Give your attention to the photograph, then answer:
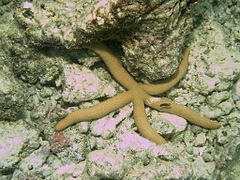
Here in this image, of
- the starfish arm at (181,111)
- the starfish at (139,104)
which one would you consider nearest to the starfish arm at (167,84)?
the starfish at (139,104)

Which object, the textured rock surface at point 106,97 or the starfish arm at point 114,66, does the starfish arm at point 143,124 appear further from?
the starfish arm at point 114,66

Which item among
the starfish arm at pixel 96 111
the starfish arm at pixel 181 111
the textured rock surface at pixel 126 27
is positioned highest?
the textured rock surface at pixel 126 27

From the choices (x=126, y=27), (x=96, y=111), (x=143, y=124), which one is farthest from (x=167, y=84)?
(x=126, y=27)

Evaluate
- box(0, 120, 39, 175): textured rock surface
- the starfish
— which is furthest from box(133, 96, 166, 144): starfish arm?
box(0, 120, 39, 175): textured rock surface

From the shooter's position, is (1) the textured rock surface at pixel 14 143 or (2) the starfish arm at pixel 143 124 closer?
(2) the starfish arm at pixel 143 124

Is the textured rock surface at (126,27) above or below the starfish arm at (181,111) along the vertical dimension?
above

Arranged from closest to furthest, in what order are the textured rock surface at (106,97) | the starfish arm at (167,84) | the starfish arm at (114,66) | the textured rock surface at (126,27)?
1. the textured rock surface at (126,27)
2. the textured rock surface at (106,97)
3. the starfish arm at (114,66)
4. the starfish arm at (167,84)

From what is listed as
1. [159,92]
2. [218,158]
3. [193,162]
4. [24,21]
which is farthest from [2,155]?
[218,158]
